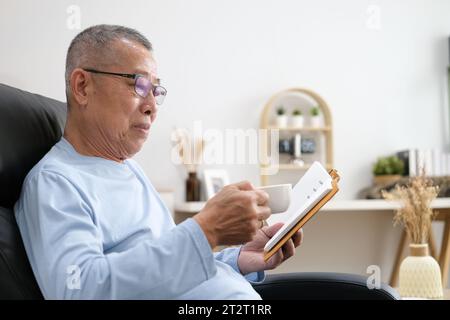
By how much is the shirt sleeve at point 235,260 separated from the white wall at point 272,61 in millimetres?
2440

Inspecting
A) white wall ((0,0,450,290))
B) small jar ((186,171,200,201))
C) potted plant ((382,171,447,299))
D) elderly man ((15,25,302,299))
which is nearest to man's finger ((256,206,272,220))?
elderly man ((15,25,302,299))

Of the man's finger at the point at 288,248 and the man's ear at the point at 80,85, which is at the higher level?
the man's ear at the point at 80,85

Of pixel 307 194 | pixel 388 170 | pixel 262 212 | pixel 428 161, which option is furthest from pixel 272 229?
pixel 428 161

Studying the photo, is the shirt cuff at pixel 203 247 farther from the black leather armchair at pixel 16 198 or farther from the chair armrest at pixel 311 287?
the chair armrest at pixel 311 287

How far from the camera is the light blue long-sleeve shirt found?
86cm

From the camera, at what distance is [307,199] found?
1.11m

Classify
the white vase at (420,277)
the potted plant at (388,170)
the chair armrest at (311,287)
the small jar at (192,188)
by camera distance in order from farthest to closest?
the potted plant at (388,170) < the small jar at (192,188) < the white vase at (420,277) < the chair armrest at (311,287)

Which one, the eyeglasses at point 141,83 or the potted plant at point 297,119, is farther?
the potted plant at point 297,119

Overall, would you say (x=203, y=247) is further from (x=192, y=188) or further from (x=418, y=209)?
(x=192, y=188)

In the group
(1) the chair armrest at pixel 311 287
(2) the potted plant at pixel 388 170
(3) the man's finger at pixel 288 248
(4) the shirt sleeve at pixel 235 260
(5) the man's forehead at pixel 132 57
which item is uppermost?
(5) the man's forehead at pixel 132 57

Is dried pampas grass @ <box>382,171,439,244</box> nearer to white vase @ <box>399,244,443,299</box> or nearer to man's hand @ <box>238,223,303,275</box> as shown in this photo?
white vase @ <box>399,244,443,299</box>

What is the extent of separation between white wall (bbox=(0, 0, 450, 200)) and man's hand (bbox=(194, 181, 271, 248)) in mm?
→ 2819

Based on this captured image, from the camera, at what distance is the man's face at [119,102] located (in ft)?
3.83

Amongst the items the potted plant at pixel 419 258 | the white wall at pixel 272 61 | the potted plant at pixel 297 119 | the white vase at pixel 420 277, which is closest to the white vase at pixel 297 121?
the potted plant at pixel 297 119
